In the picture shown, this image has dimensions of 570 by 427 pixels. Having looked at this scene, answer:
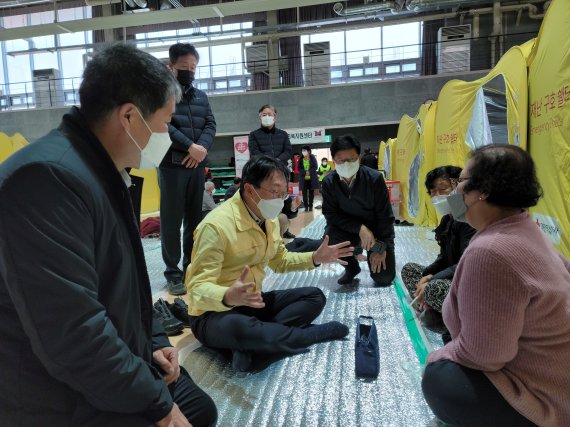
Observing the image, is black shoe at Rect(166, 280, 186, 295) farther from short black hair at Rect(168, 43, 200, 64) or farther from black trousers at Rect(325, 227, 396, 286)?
short black hair at Rect(168, 43, 200, 64)

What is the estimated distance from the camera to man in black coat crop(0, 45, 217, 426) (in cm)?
58

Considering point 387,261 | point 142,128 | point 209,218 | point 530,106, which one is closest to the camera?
point 142,128

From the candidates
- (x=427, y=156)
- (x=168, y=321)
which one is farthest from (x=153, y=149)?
(x=427, y=156)

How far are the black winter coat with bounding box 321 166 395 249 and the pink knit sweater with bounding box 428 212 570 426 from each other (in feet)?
5.61

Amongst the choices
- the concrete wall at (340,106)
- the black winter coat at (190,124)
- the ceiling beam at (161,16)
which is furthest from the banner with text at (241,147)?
the black winter coat at (190,124)

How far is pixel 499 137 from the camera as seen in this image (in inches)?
110

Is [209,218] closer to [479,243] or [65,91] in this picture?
[479,243]

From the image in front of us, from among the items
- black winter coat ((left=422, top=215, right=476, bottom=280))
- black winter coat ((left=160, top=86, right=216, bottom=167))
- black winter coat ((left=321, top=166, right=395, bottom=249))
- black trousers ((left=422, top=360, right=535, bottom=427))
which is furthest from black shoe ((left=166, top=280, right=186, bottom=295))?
black trousers ((left=422, top=360, right=535, bottom=427))

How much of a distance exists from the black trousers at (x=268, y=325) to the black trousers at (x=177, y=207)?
890 millimetres

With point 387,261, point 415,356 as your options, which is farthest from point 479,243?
point 387,261

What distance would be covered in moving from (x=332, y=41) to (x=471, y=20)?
361 centimetres

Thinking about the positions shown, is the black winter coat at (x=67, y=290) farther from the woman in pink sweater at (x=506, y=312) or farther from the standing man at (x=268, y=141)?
the standing man at (x=268, y=141)

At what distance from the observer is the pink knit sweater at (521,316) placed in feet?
2.80

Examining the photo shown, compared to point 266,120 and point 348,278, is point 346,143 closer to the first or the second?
point 348,278
